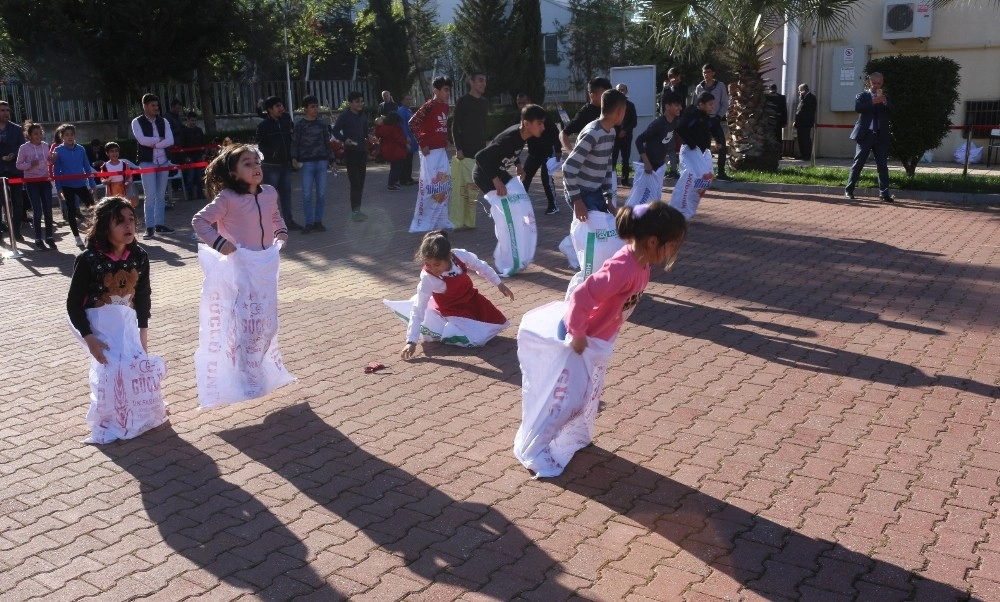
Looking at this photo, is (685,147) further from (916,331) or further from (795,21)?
(795,21)

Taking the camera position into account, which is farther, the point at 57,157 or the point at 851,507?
the point at 57,157

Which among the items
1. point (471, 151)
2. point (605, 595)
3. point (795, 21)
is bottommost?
point (605, 595)

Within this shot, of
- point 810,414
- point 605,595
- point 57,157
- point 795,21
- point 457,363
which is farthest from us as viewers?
point 795,21

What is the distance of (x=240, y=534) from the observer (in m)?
4.58

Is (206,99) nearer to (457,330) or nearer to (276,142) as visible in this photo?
(276,142)

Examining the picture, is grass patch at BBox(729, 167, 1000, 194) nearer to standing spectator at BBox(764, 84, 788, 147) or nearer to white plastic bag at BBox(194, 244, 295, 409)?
standing spectator at BBox(764, 84, 788, 147)

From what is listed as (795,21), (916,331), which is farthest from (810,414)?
(795,21)

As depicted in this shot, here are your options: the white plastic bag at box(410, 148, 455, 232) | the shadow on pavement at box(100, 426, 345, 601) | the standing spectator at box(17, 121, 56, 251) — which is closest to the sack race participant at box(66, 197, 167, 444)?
the shadow on pavement at box(100, 426, 345, 601)

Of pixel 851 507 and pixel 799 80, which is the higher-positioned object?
pixel 799 80

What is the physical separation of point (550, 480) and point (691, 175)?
8.01 meters

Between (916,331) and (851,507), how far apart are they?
3554 mm

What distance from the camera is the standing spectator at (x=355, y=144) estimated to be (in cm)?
1492

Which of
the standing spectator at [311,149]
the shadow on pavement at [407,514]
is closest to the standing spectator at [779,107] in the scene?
the standing spectator at [311,149]

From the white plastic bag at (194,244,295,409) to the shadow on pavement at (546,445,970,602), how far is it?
7.32ft
